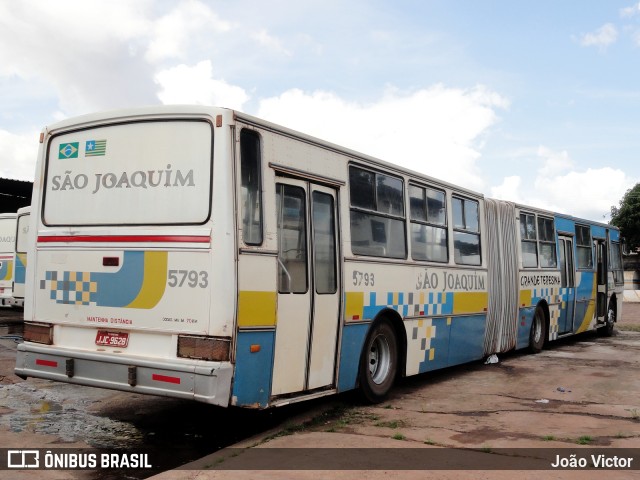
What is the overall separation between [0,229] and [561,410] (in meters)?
18.4

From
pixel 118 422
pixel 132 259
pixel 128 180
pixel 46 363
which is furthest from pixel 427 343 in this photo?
pixel 46 363

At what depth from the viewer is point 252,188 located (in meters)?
6.14

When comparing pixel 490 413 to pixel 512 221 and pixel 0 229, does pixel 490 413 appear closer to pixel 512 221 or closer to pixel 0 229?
pixel 512 221

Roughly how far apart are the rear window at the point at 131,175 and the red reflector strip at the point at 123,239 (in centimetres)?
13

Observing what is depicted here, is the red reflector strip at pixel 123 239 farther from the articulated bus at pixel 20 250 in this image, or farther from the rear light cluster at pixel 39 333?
the articulated bus at pixel 20 250

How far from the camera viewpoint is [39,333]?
262 inches

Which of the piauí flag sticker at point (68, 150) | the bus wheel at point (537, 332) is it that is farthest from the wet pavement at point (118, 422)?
the bus wheel at point (537, 332)

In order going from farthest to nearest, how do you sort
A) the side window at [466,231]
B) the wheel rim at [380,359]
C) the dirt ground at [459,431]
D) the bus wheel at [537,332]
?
the bus wheel at [537,332]
the side window at [466,231]
the wheel rim at [380,359]
the dirt ground at [459,431]

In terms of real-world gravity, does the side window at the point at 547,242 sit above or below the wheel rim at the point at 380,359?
above

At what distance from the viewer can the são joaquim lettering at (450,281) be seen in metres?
9.26

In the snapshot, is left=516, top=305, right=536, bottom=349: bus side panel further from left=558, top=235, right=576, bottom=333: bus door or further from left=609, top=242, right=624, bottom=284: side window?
left=609, top=242, right=624, bottom=284: side window

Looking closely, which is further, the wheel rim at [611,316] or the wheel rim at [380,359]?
the wheel rim at [611,316]

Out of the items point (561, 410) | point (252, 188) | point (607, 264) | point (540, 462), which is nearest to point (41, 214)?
point (252, 188)

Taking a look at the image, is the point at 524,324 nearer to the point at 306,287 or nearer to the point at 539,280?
the point at 539,280
